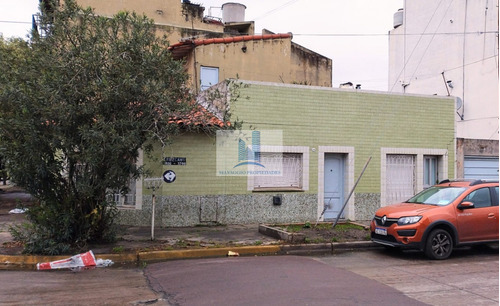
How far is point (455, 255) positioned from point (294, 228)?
4.13 meters

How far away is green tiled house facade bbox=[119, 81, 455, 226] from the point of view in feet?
41.4

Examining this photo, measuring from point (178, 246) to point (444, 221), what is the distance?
5910mm

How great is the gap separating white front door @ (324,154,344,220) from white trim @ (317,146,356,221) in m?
0.19

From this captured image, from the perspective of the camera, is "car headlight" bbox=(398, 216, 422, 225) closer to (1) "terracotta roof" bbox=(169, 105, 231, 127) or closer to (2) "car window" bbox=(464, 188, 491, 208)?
(2) "car window" bbox=(464, 188, 491, 208)

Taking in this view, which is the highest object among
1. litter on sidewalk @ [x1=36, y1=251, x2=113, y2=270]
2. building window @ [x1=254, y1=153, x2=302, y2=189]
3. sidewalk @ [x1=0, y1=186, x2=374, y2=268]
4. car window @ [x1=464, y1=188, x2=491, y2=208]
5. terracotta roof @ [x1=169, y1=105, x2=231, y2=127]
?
terracotta roof @ [x1=169, y1=105, x2=231, y2=127]

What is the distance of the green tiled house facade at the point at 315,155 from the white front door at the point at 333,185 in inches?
1.6

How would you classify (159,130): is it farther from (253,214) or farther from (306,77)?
(306,77)

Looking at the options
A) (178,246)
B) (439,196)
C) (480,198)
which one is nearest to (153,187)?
(178,246)

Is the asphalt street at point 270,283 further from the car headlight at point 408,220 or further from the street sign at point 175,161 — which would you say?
the street sign at point 175,161

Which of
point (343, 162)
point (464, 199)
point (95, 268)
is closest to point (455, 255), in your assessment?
point (464, 199)

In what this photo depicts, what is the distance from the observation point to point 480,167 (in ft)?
51.8

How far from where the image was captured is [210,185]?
42.2 feet

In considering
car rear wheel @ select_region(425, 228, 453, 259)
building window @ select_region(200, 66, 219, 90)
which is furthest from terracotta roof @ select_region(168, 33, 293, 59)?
car rear wheel @ select_region(425, 228, 453, 259)

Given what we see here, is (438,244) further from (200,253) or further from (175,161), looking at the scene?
(175,161)
